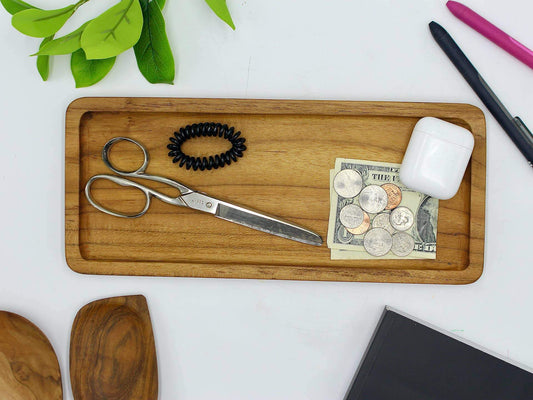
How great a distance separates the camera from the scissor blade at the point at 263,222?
0.67m

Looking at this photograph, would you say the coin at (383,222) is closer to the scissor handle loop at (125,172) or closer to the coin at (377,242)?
the coin at (377,242)

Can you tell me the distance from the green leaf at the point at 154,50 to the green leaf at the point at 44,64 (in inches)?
4.9

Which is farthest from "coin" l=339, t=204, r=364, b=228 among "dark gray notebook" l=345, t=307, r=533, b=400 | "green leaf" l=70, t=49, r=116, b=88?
"green leaf" l=70, t=49, r=116, b=88

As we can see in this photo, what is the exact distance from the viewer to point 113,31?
0.60 metres

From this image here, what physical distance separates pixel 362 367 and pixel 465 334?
0.52 feet

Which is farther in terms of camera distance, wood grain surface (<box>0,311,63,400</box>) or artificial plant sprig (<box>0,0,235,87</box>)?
wood grain surface (<box>0,311,63,400</box>)

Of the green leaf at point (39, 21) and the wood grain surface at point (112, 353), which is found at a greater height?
the green leaf at point (39, 21)

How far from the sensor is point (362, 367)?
2.26 ft

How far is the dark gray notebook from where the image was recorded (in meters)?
0.68

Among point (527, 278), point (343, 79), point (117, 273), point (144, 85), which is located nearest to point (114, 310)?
point (117, 273)

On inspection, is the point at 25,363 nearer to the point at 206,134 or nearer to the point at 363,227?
the point at 206,134

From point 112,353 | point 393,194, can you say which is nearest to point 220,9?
point 393,194

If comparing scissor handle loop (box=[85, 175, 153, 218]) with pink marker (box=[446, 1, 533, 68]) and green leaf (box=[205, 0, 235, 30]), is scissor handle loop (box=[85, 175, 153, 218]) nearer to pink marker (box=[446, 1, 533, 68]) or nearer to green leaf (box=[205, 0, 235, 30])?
green leaf (box=[205, 0, 235, 30])

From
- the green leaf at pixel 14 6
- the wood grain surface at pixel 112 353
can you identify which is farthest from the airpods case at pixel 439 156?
the green leaf at pixel 14 6
